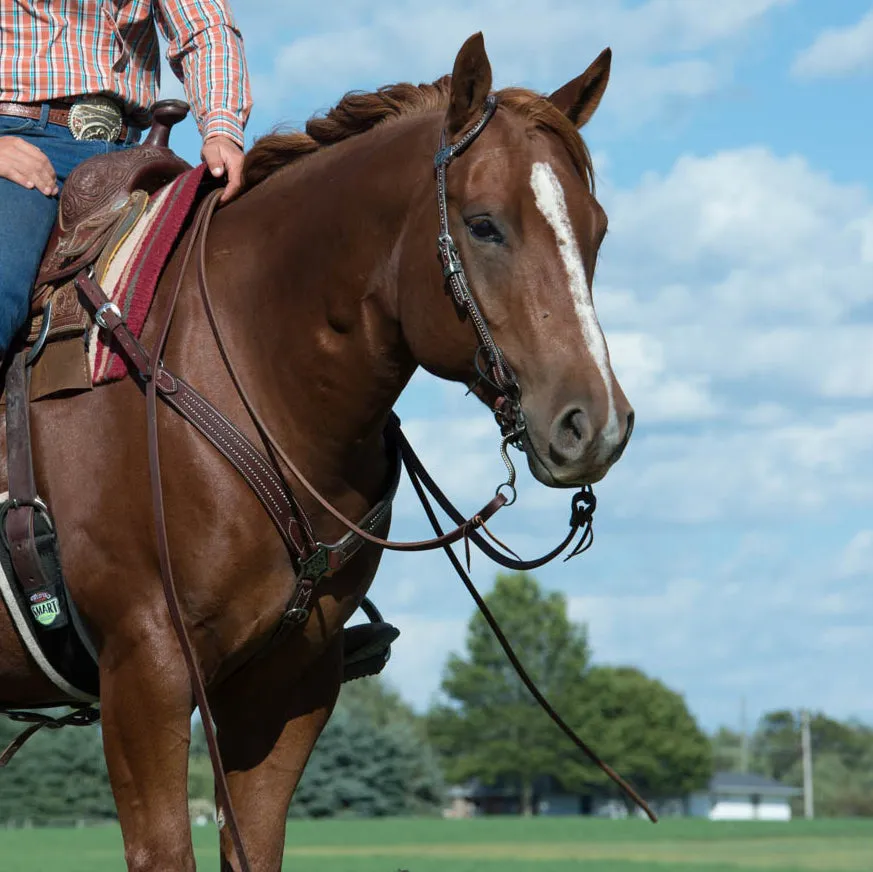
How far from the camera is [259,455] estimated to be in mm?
5344

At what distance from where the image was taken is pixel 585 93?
5.63m

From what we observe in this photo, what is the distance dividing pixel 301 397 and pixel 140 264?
2.74 feet

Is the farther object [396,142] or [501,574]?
[501,574]

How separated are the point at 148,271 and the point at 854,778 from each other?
131 metres

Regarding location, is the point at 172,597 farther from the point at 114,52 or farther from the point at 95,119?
the point at 114,52

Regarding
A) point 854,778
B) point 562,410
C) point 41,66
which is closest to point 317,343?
point 562,410

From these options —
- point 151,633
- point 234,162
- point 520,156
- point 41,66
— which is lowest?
point 151,633

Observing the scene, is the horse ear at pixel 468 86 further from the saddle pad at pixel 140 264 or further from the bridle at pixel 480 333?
the saddle pad at pixel 140 264

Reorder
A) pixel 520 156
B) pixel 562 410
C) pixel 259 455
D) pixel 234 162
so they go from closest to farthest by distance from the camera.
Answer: pixel 562 410, pixel 520 156, pixel 259 455, pixel 234 162

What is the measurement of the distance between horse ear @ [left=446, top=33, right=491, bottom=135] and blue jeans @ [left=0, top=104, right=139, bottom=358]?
1822 mm

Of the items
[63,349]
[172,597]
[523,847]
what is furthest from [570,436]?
[523,847]

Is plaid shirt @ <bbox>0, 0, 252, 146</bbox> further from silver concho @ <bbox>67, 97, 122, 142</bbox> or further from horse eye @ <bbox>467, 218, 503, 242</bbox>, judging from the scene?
horse eye @ <bbox>467, 218, 503, 242</bbox>

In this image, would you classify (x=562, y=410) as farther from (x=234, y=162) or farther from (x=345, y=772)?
(x=345, y=772)

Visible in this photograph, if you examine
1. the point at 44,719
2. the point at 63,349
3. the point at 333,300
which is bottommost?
the point at 44,719
